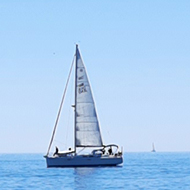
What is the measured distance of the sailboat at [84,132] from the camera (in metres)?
90.8

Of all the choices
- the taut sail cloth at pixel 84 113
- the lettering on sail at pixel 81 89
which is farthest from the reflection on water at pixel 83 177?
the lettering on sail at pixel 81 89

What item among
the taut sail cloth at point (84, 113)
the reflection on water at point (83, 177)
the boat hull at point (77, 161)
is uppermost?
the taut sail cloth at point (84, 113)

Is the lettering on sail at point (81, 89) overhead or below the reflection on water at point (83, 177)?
overhead

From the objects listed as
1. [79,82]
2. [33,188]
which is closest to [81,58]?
[79,82]

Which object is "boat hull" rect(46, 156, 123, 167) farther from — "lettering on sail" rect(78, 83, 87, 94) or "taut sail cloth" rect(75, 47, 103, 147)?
"lettering on sail" rect(78, 83, 87, 94)

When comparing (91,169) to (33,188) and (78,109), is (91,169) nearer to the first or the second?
(78,109)

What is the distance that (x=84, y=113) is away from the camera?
92.6 metres

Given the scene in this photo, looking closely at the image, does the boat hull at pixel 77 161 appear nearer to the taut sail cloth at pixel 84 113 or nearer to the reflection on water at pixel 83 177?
the reflection on water at pixel 83 177

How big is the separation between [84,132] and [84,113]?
2.96m

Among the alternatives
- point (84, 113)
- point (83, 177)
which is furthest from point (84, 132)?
point (83, 177)

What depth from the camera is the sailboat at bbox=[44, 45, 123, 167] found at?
298 ft

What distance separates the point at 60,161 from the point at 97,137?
25.3ft

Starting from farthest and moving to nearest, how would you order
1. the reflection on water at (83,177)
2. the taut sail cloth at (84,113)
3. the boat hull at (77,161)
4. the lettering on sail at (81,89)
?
the lettering on sail at (81,89)
the taut sail cloth at (84,113)
the boat hull at (77,161)
the reflection on water at (83,177)

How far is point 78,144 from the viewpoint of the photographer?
92.6 metres
